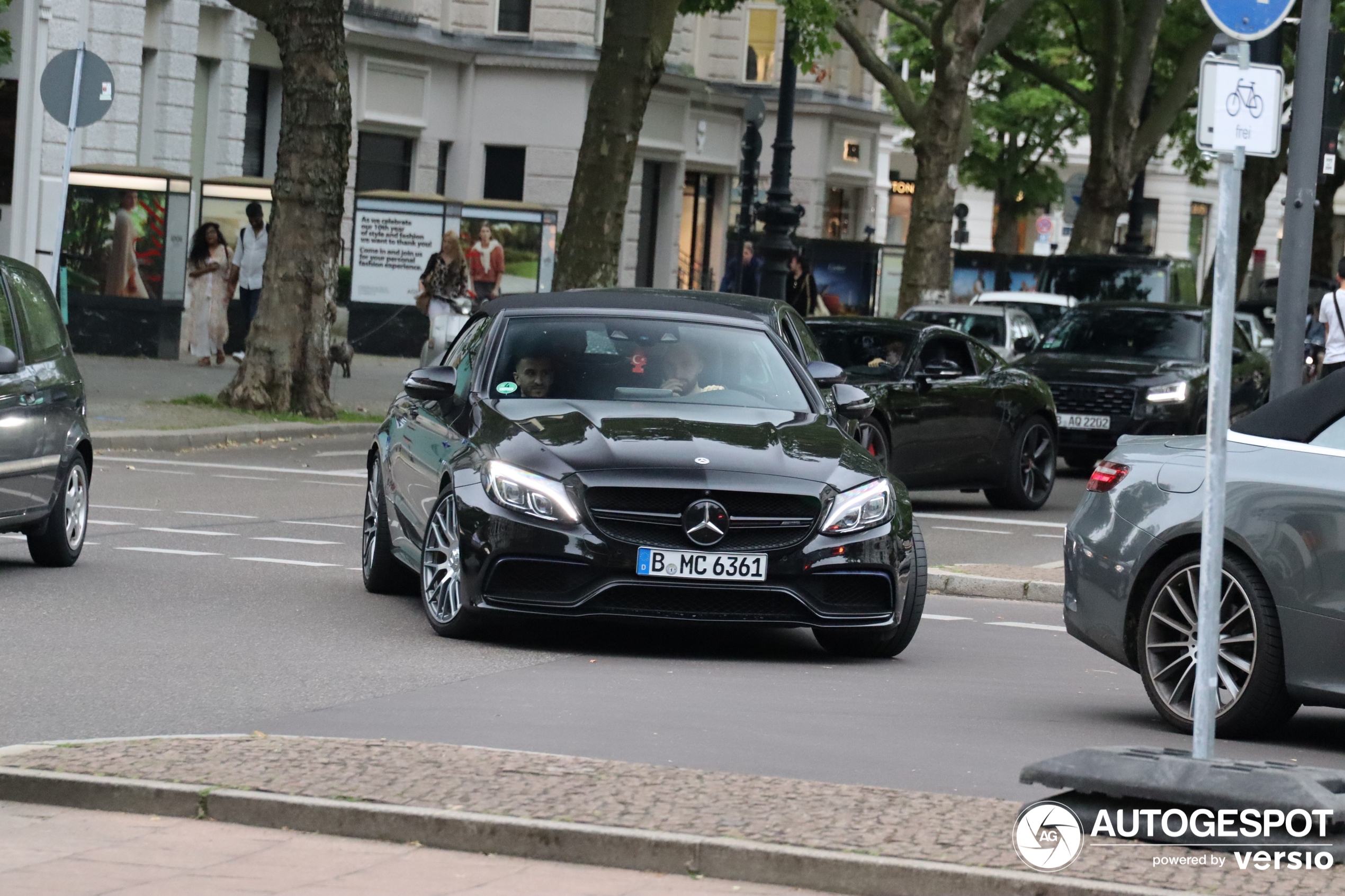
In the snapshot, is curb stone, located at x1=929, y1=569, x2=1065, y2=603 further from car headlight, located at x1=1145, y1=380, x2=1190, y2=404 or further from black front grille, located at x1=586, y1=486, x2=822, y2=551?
car headlight, located at x1=1145, y1=380, x2=1190, y2=404

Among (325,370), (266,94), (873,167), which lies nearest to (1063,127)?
(873,167)

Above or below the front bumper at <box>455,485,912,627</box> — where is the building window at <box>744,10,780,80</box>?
above

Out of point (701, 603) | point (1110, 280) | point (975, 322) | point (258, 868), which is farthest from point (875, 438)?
point (1110, 280)

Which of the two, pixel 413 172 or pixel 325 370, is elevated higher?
pixel 413 172

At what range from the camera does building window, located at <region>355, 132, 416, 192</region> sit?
4459 centimetres

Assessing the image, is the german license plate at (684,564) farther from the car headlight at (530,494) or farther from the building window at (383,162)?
the building window at (383,162)

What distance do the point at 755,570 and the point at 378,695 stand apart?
182cm

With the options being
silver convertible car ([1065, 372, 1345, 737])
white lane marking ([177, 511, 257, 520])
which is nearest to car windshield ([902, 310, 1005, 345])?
white lane marking ([177, 511, 257, 520])

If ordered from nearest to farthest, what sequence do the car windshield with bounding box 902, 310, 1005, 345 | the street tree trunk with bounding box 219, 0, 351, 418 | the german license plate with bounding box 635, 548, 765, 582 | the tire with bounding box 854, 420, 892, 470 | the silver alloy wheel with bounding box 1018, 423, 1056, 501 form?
the german license plate with bounding box 635, 548, 765, 582, the tire with bounding box 854, 420, 892, 470, the silver alloy wheel with bounding box 1018, 423, 1056, 501, the street tree trunk with bounding box 219, 0, 351, 418, the car windshield with bounding box 902, 310, 1005, 345

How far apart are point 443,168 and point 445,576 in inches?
1452

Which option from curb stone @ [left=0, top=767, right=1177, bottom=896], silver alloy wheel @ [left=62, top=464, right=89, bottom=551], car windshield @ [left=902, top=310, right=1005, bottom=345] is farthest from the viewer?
car windshield @ [left=902, top=310, right=1005, bottom=345]

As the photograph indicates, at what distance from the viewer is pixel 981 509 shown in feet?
64.7

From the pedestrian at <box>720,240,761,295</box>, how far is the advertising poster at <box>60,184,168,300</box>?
8510mm

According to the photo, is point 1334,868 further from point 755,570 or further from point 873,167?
point 873,167
